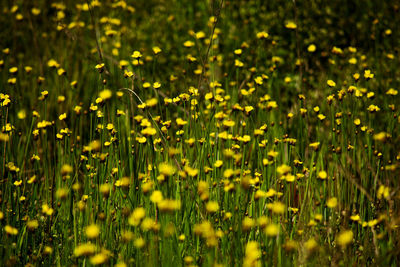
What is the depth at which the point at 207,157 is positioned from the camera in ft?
7.11

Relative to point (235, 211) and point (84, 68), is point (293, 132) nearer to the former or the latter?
point (235, 211)

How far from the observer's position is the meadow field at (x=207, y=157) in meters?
1.71

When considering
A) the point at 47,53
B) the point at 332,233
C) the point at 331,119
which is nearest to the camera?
the point at 332,233

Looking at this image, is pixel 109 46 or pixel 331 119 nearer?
pixel 331 119

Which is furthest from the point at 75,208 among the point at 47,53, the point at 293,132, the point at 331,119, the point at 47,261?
the point at 47,53

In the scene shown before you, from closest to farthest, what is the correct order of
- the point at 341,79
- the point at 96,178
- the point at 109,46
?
the point at 96,178 → the point at 341,79 → the point at 109,46

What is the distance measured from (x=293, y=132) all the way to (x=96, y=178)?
1.47m

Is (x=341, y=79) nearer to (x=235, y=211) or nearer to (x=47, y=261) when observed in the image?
(x=235, y=211)

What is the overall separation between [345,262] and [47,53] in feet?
10.5

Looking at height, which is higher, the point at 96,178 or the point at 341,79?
the point at 341,79

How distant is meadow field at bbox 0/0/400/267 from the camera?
171 centimetres

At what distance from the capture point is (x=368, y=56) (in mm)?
3771

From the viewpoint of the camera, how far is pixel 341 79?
3.46 m

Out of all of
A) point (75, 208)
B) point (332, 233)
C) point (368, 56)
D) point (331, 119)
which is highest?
point (368, 56)
